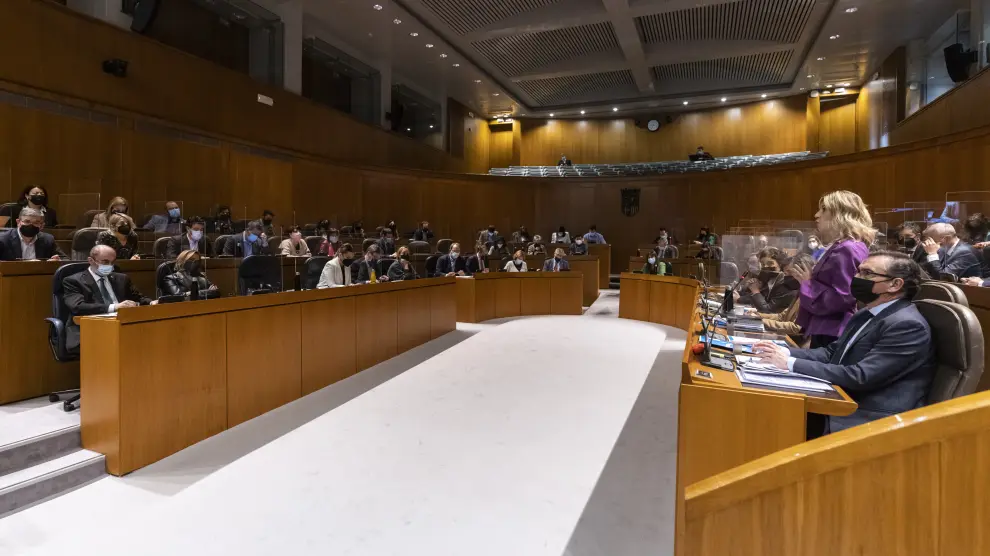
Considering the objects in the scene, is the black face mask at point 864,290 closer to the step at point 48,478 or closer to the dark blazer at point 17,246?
the step at point 48,478

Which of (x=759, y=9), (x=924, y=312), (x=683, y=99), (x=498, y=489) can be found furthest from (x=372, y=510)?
(x=683, y=99)

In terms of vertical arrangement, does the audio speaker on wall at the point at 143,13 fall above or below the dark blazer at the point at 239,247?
above

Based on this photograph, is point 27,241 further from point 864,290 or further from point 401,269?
point 864,290

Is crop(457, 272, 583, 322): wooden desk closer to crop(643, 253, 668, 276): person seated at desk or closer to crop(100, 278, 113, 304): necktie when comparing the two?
crop(643, 253, 668, 276): person seated at desk

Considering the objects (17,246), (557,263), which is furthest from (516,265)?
(17,246)

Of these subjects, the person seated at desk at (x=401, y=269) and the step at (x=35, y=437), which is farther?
the person seated at desk at (x=401, y=269)

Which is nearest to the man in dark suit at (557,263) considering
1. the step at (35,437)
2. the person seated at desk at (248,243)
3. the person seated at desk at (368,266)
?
the person seated at desk at (368,266)

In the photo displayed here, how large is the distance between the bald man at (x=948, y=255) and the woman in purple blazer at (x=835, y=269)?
1855mm

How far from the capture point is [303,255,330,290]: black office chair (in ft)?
15.4

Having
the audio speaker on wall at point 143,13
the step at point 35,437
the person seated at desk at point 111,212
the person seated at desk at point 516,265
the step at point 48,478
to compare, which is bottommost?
the step at point 48,478

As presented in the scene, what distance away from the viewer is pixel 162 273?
3438mm

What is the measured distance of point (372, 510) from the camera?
7.70 feet

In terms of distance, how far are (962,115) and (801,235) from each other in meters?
5.54

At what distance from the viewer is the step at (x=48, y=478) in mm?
2377
